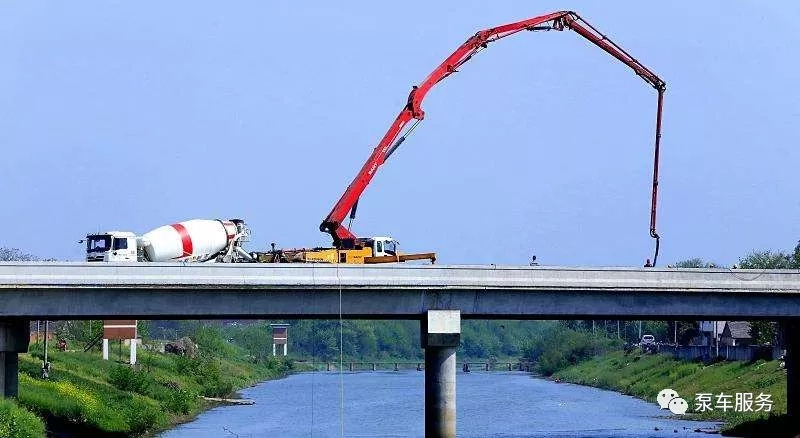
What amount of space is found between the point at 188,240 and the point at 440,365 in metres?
16.5

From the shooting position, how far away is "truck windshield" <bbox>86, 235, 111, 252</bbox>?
59.4 metres

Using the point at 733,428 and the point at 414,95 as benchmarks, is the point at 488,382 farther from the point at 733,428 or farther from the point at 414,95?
the point at 414,95

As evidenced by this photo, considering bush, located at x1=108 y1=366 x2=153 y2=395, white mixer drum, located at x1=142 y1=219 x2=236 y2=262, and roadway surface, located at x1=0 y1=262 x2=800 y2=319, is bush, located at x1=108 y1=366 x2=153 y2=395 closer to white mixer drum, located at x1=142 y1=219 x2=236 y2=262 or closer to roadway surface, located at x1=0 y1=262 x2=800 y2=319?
white mixer drum, located at x1=142 y1=219 x2=236 y2=262

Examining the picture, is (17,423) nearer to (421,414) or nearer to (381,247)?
(381,247)

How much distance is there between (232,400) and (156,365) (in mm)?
6975

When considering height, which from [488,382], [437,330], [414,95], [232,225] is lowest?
[488,382]

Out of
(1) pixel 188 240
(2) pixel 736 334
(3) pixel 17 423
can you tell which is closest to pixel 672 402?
(2) pixel 736 334

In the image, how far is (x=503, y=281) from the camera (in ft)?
170

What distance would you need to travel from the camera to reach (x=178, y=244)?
62.2 m

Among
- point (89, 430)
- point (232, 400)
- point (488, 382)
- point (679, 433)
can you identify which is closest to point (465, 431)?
point (679, 433)

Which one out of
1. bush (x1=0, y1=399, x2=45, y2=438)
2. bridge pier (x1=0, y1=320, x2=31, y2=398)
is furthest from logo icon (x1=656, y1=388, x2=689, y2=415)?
bush (x1=0, y1=399, x2=45, y2=438)

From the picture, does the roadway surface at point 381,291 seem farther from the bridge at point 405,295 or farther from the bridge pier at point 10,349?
the bridge pier at point 10,349

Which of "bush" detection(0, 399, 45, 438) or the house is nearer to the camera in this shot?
"bush" detection(0, 399, 45, 438)

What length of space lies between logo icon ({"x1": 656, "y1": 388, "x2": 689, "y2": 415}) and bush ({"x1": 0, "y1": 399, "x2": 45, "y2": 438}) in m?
50.6
